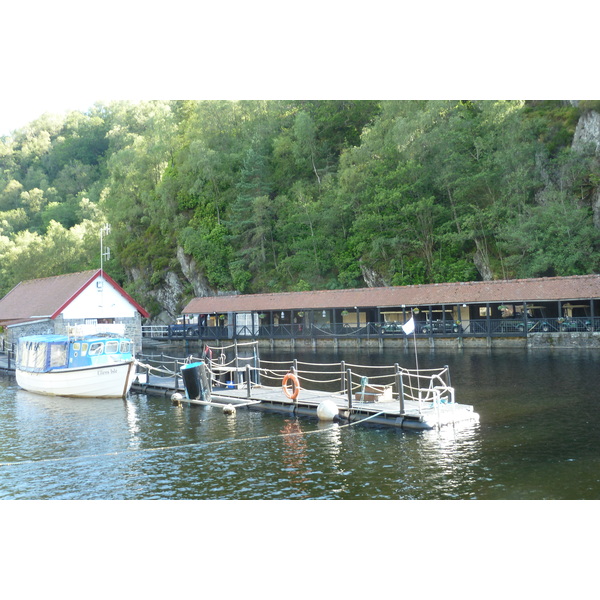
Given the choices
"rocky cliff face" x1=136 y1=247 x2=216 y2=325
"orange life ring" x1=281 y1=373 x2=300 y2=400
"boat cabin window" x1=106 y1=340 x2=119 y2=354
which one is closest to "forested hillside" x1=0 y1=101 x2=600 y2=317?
"rocky cliff face" x1=136 y1=247 x2=216 y2=325

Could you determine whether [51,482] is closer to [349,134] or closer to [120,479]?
[120,479]

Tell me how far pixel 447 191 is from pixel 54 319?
107 ft

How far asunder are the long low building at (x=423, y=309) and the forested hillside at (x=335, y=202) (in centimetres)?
430

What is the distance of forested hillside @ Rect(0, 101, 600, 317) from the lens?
1827 inches

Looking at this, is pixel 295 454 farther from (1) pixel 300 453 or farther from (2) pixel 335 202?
(2) pixel 335 202

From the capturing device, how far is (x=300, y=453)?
46.3 ft

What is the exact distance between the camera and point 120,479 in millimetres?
12625

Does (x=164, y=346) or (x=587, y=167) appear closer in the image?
(x=587, y=167)

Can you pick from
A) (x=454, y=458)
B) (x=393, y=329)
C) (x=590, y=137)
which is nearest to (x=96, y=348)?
(x=454, y=458)

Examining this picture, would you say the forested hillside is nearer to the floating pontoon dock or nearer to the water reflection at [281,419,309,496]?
the floating pontoon dock

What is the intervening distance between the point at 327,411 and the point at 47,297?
1288 inches

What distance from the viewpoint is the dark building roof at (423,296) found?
3650 centimetres

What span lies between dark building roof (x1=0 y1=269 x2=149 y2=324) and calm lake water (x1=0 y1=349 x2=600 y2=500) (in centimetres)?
2087

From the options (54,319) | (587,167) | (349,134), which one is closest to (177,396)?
(54,319)
